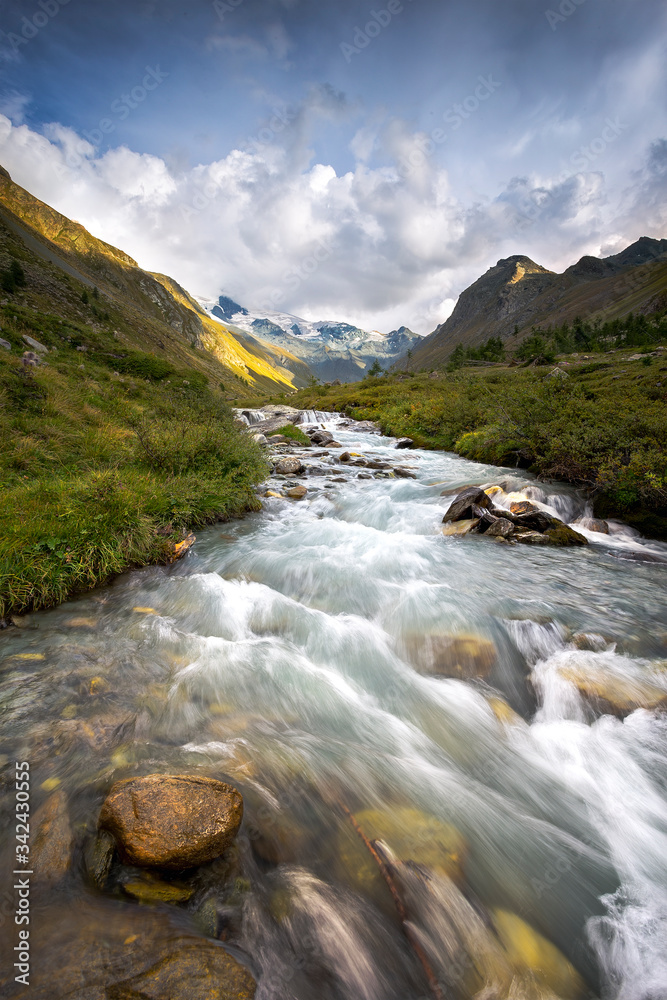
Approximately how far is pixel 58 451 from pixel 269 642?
7050 mm

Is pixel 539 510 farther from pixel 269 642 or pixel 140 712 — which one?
pixel 140 712

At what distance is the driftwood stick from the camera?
2092 mm

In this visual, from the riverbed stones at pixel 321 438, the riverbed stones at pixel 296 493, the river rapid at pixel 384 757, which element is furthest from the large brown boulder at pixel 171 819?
the riverbed stones at pixel 321 438

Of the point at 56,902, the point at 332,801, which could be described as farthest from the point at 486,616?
A: the point at 56,902

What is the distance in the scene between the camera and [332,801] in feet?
9.78

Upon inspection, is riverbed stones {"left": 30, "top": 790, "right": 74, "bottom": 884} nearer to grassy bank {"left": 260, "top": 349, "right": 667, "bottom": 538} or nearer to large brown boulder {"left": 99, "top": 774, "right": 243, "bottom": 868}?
large brown boulder {"left": 99, "top": 774, "right": 243, "bottom": 868}

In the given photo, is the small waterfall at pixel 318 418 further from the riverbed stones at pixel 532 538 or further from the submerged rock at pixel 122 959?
the submerged rock at pixel 122 959

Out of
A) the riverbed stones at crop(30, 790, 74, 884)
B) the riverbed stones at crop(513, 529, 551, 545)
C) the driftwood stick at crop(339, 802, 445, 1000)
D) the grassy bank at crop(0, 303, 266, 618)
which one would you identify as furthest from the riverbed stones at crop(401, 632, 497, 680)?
the grassy bank at crop(0, 303, 266, 618)

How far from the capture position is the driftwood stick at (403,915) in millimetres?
2092

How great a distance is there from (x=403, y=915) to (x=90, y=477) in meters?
7.54

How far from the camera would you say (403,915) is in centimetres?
228

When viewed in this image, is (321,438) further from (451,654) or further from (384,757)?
(384,757)

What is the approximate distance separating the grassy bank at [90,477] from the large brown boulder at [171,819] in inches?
147

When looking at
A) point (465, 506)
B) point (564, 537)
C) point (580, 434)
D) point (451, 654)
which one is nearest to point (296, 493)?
point (465, 506)
